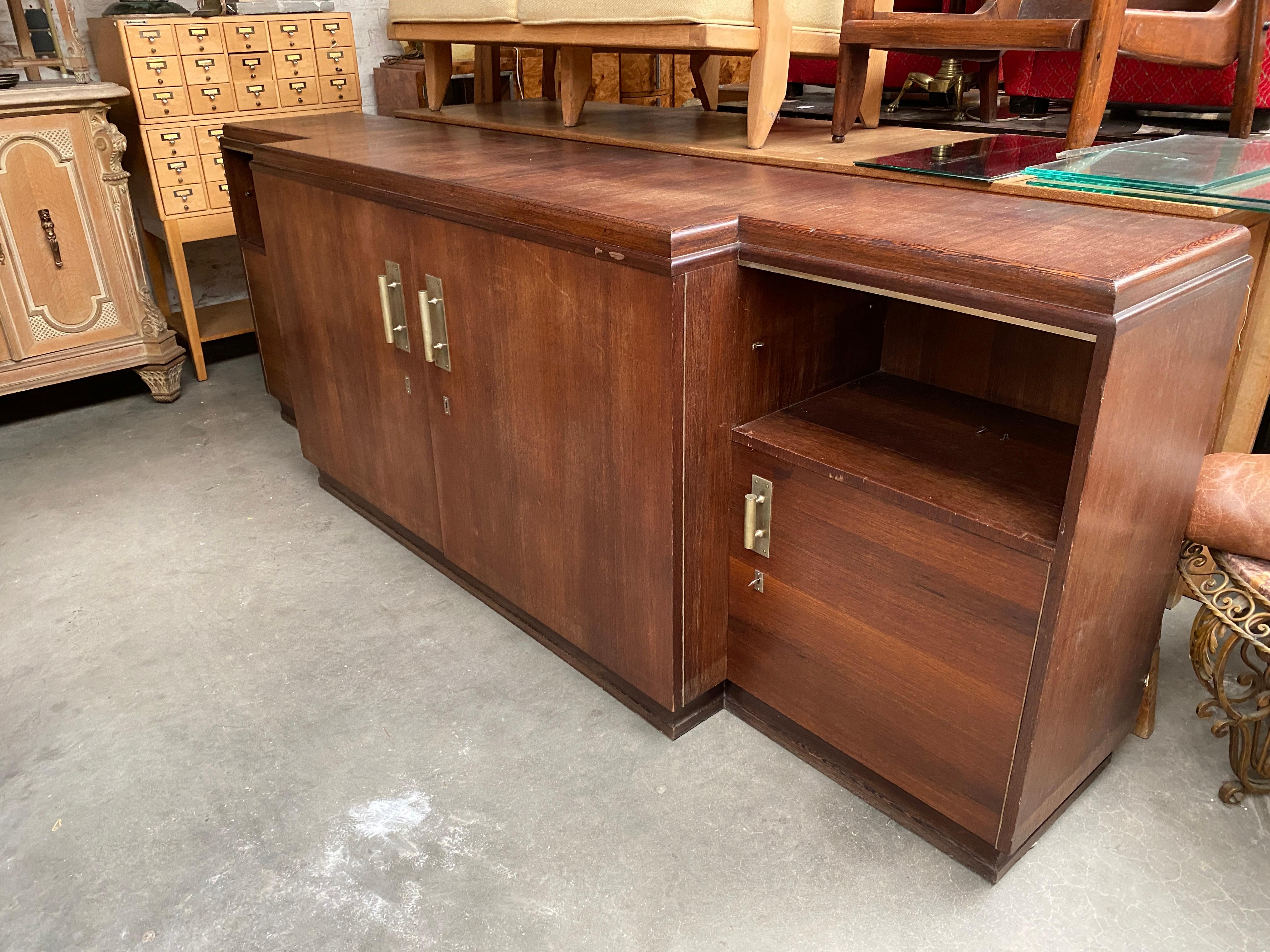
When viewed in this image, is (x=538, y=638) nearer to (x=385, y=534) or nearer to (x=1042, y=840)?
(x=385, y=534)

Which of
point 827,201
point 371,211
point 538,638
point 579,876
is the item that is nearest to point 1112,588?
point 827,201

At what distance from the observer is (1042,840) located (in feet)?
4.14

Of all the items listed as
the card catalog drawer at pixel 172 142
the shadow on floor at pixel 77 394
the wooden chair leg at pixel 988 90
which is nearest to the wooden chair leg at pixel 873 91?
the wooden chair leg at pixel 988 90

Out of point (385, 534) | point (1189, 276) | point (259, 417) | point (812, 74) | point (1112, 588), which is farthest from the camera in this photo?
point (812, 74)

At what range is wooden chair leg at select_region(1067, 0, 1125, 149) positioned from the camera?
4.45ft

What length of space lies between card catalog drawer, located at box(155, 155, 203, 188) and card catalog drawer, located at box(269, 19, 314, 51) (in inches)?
18.5

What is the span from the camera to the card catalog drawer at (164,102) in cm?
270

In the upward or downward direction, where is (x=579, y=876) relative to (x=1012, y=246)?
downward

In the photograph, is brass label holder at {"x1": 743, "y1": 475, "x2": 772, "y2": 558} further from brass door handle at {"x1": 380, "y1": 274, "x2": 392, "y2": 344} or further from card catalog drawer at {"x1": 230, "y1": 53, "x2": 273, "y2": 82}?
card catalog drawer at {"x1": 230, "y1": 53, "x2": 273, "y2": 82}

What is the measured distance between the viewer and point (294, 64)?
301 cm

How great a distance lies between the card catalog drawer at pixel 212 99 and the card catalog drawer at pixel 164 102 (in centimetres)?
2

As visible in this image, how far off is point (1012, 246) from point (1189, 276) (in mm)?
189

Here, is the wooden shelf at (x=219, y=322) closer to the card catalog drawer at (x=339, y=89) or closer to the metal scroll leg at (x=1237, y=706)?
the card catalog drawer at (x=339, y=89)

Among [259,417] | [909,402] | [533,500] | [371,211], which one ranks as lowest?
[259,417]
